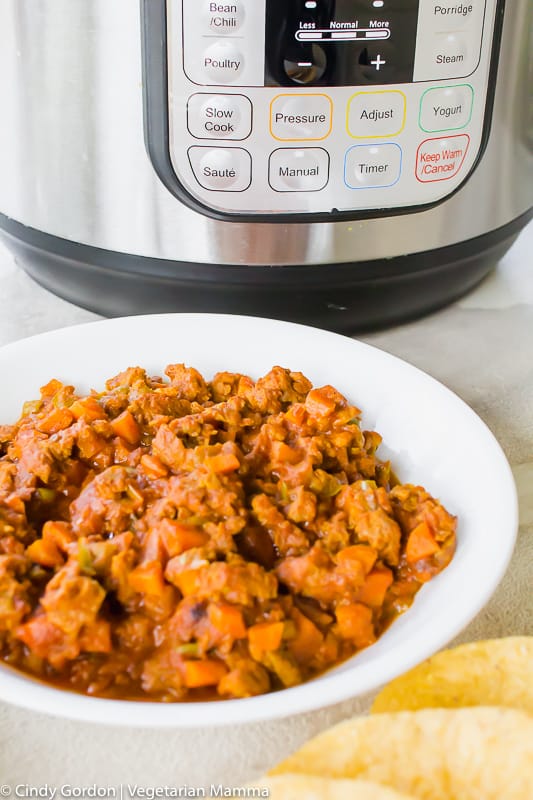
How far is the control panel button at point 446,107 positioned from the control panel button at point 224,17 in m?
0.24

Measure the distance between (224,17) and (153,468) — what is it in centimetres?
48

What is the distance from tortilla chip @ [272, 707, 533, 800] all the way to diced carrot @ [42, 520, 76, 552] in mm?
273

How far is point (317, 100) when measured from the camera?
0.99 meters

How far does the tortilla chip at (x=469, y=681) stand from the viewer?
69cm

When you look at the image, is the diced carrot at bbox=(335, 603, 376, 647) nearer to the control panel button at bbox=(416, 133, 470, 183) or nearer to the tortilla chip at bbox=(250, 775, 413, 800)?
the tortilla chip at bbox=(250, 775, 413, 800)

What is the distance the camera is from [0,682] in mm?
646

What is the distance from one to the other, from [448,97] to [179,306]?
0.43 m

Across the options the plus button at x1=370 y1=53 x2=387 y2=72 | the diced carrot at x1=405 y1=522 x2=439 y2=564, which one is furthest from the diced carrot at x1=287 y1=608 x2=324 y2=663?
the plus button at x1=370 y1=53 x2=387 y2=72

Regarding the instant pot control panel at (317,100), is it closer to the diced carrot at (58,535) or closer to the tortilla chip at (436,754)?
the diced carrot at (58,535)

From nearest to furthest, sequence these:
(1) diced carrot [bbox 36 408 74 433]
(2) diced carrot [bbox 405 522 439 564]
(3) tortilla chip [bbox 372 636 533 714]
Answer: (3) tortilla chip [bbox 372 636 533 714]
(2) diced carrot [bbox 405 522 439 564]
(1) diced carrot [bbox 36 408 74 433]

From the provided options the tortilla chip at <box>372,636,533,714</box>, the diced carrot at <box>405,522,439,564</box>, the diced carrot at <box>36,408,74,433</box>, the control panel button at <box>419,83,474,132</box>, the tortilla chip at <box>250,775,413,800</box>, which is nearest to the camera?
the tortilla chip at <box>250,775,413,800</box>

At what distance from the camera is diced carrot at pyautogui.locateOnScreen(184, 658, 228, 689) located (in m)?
0.70

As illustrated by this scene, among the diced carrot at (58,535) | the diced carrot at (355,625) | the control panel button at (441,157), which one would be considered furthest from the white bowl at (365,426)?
the control panel button at (441,157)

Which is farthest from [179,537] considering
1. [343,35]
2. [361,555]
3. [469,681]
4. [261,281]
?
[343,35]
